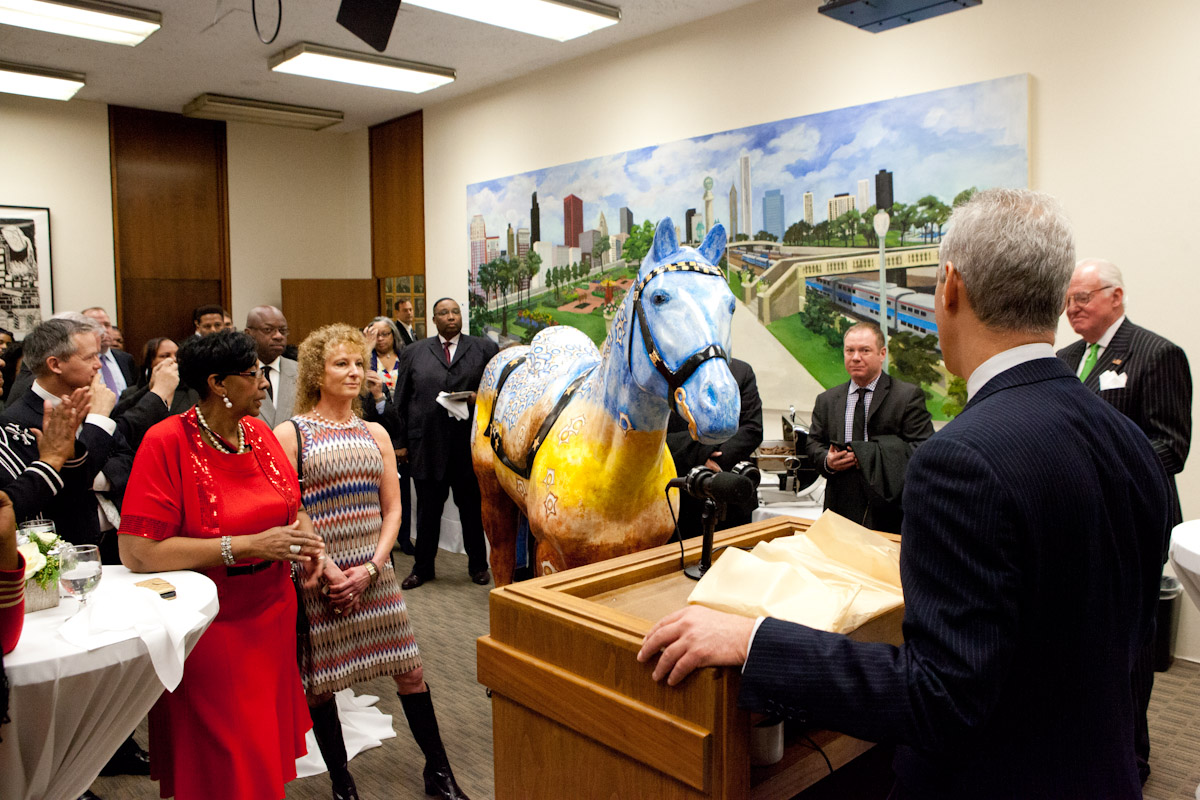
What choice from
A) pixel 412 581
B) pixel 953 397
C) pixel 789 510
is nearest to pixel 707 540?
pixel 789 510

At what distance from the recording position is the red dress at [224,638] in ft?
7.28

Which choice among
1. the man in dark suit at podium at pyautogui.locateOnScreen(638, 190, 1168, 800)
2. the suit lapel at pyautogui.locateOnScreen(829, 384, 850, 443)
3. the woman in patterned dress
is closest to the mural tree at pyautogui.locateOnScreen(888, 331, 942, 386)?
the suit lapel at pyautogui.locateOnScreen(829, 384, 850, 443)

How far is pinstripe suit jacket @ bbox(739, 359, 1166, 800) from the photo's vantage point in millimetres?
904

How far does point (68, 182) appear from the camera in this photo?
826 centimetres

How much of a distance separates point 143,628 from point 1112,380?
10.8 ft

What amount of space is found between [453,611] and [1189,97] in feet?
15.3

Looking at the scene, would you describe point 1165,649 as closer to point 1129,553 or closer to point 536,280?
point 1129,553

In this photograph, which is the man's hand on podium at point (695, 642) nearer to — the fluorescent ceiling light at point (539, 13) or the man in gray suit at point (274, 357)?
the man in gray suit at point (274, 357)

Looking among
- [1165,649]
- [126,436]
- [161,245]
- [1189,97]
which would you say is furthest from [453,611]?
[161,245]

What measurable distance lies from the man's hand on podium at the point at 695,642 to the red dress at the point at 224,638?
1.56m

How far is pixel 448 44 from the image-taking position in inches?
253

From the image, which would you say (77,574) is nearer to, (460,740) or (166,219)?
(460,740)

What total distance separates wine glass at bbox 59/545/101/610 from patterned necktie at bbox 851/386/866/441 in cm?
301

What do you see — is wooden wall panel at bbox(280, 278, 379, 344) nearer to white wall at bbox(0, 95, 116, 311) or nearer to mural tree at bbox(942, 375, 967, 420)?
white wall at bbox(0, 95, 116, 311)
